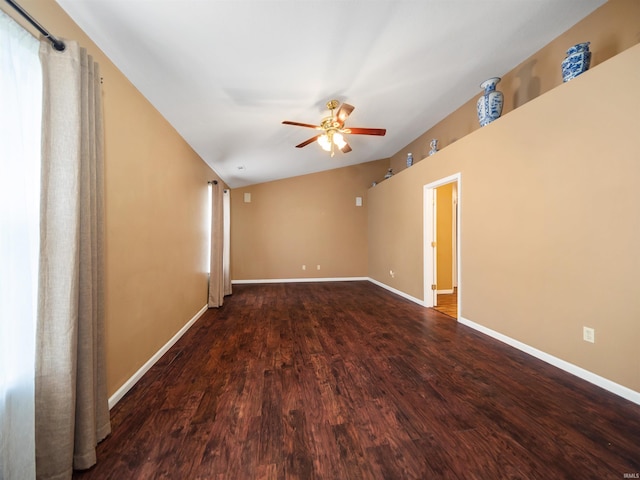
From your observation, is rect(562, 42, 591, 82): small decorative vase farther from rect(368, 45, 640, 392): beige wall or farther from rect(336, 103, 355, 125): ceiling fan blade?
rect(336, 103, 355, 125): ceiling fan blade

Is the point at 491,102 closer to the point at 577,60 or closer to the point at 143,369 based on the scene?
the point at 577,60

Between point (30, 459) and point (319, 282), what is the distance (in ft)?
18.3

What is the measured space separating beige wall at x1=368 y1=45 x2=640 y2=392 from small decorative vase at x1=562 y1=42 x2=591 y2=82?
14 centimetres

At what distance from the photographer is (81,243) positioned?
4.15 ft

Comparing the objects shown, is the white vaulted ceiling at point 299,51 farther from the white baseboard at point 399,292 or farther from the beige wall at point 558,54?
the white baseboard at point 399,292

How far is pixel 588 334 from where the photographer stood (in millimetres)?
1979

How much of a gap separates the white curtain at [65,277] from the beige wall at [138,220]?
31cm

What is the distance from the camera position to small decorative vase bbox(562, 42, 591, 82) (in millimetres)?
2027

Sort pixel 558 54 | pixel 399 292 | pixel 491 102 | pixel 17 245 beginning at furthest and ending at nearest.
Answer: pixel 399 292
pixel 491 102
pixel 558 54
pixel 17 245

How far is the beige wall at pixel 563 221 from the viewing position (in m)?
1.75

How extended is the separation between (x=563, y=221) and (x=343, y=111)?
226cm

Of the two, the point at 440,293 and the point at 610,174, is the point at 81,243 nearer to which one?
the point at 610,174

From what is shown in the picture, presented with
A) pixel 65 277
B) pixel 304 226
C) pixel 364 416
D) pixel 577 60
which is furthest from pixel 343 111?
pixel 304 226

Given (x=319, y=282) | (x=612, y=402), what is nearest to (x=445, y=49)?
(x=612, y=402)
